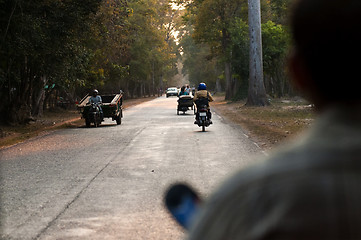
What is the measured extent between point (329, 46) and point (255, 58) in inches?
1304

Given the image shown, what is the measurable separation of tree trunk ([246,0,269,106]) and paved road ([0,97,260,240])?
1653 cm

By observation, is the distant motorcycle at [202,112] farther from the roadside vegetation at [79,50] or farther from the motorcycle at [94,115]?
the motorcycle at [94,115]

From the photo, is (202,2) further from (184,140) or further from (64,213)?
(64,213)

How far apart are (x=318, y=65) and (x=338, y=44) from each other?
69 millimetres

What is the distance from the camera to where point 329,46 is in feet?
3.75

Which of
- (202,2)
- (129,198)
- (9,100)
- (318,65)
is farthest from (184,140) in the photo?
(202,2)

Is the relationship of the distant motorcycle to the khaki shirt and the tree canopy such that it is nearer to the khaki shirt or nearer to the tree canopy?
the tree canopy

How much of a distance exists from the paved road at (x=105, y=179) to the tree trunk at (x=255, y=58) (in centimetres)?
1653

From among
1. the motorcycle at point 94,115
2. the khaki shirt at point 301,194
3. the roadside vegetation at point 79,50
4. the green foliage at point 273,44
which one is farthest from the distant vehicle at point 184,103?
the khaki shirt at point 301,194

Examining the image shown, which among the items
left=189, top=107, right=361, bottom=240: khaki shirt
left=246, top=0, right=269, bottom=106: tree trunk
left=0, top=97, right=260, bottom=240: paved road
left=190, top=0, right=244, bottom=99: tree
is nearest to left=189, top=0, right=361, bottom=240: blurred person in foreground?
left=189, top=107, right=361, bottom=240: khaki shirt

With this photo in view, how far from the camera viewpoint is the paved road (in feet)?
20.4

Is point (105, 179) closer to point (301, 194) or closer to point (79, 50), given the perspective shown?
point (301, 194)

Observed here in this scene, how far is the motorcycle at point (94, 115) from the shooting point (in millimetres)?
22828

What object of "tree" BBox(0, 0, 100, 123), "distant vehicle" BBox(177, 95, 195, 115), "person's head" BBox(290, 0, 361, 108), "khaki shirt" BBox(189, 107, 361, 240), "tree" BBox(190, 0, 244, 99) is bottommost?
"distant vehicle" BBox(177, 95, 195, 115)
